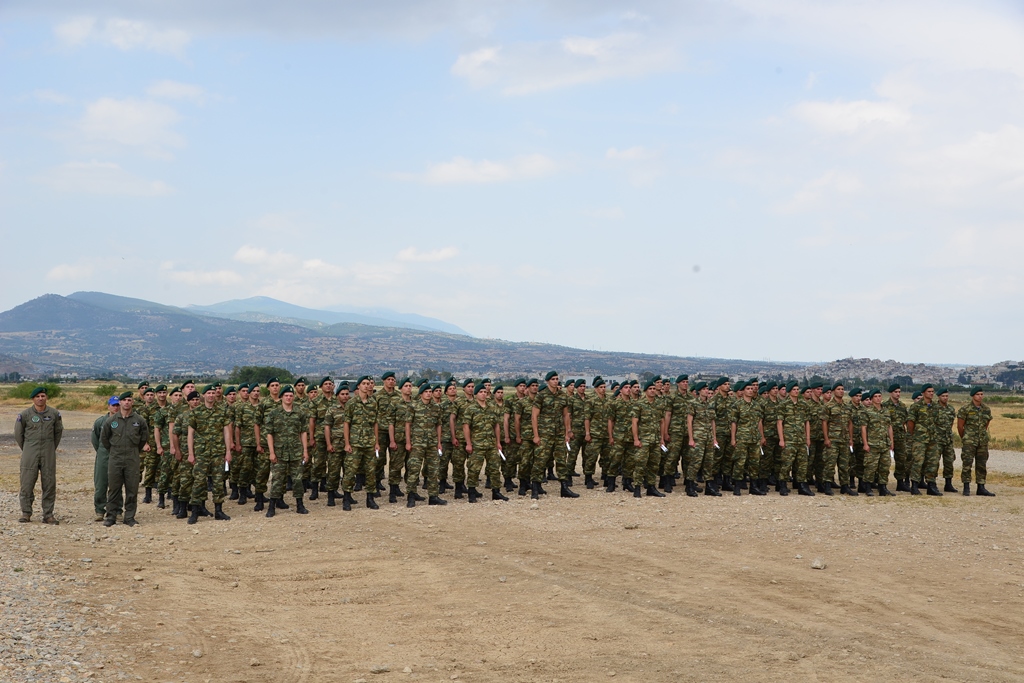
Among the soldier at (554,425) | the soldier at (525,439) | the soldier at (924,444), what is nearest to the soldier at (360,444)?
the soldier at (525,439)

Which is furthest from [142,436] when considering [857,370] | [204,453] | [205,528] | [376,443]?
[857,370]

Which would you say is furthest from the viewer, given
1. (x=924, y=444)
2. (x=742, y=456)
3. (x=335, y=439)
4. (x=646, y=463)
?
→ (x=924, y=444)

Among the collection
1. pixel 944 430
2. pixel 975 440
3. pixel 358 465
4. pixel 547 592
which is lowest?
pixel 547 592

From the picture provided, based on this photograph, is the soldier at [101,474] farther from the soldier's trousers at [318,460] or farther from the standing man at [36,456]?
the soldier's trousers at [318,460]

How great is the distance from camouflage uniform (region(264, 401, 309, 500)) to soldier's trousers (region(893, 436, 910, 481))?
404 inches

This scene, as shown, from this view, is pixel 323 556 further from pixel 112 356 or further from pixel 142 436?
pixel 112 356

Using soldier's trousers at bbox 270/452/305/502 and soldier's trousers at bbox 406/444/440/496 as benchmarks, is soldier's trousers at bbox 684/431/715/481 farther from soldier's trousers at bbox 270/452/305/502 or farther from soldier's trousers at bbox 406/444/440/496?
soldier's trousers at bbox 270/452/305/502

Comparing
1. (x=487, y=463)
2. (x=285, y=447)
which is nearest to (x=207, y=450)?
(x=285, y=447)

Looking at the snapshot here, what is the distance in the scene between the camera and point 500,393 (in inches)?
542

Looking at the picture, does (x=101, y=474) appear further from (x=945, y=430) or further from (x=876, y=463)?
(x=945, y=430)

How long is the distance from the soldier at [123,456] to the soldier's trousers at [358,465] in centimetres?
286

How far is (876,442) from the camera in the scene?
48.3 ft

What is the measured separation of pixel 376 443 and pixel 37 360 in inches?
7731

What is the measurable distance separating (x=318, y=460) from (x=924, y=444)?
33.9 feet
